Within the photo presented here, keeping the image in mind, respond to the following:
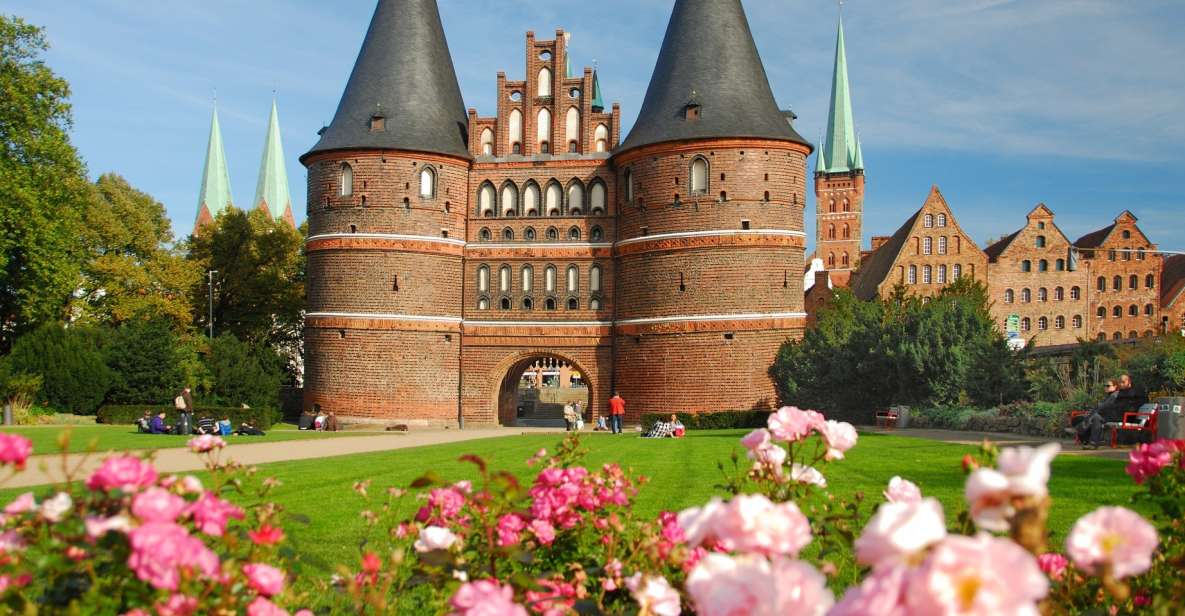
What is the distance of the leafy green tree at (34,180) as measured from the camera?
32.9 m

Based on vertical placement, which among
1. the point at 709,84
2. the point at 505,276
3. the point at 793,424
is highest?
the point at 709,84

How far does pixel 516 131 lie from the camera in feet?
123

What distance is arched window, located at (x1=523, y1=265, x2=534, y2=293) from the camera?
37375 millimetres

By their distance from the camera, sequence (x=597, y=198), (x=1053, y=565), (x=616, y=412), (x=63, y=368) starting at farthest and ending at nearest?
(x=597, y=198)
(x=63, y=368)
(x=616, y=412)
(x=1053, y=565)

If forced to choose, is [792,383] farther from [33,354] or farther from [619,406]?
[33,354]

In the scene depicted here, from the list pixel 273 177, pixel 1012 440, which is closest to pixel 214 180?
pixel 273 177

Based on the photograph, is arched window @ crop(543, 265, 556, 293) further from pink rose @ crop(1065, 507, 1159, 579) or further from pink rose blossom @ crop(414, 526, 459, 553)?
pink rose @ crop(1065, 507, 1159, 579)

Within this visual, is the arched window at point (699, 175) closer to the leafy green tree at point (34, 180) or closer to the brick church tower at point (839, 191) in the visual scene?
the leafy green tree at point (34, 180)

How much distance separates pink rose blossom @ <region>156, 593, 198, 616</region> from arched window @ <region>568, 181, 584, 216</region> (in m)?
34.9

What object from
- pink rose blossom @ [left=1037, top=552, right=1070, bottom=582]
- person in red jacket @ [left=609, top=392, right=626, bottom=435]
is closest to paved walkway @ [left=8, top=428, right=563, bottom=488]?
person in red jacket @ [left=609, top=392, right=626, bottom=435]

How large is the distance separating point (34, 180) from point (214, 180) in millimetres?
59189

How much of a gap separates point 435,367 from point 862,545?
35.0m

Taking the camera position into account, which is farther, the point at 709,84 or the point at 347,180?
the point at 347,180

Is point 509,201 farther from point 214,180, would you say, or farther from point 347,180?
point 214,180
